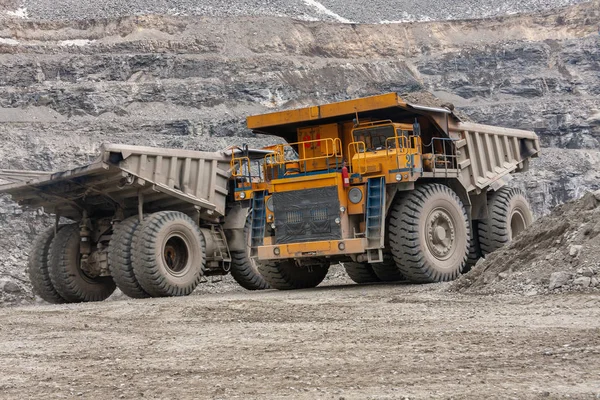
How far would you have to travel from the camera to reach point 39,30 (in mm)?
48438

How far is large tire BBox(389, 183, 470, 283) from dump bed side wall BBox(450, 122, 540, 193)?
1019mm

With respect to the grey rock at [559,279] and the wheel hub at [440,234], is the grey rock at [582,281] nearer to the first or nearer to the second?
the grey rock at [559,279]

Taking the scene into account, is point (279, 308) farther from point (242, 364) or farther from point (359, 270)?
point (359, 270)

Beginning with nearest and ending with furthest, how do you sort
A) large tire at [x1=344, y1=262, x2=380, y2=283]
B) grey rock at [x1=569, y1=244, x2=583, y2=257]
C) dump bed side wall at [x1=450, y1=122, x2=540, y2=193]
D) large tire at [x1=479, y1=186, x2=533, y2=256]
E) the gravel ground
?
grey rock at [x1=569, y1=244, x2=583, y2=257], dump bed side wall at [x1=450, y1=122, x2=540, y2=193], large tire at [x1=479, y1=186, x2=533, y2=256], large tire at [x1=344, y1=262, x2=380, y2=283], the gravel ground

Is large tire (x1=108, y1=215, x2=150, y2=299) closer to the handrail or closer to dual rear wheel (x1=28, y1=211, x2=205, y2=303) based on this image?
dual rear wheel (x1=28, y1=211, x2=205, y2=303)

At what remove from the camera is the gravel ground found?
5117 centimetres

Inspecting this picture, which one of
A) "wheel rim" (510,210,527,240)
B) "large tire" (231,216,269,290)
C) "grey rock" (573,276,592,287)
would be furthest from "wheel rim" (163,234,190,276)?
"grey rock" (573,276,592,287)

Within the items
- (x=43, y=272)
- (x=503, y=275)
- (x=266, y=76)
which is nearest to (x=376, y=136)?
(x=503, y=275)

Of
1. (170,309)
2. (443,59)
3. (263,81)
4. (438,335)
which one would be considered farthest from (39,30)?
(438,335)

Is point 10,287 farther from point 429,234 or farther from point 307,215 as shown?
point 429,234

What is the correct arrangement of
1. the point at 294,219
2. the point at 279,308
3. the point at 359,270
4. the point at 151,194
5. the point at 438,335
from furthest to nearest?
the point at 359,270
the point at 151,194
the point at 294,219
the point at 279,308
the point at 438,335

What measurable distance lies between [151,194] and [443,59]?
3621cm

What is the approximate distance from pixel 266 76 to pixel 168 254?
30.5 meters

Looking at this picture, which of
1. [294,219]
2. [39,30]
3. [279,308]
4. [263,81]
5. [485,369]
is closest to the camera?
[485,369]
